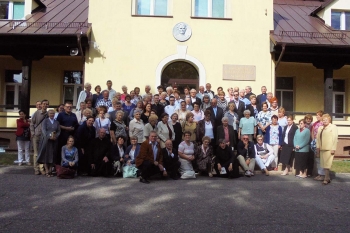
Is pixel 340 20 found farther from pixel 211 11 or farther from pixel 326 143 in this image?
pixel 326 143

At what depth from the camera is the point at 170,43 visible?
1236cm

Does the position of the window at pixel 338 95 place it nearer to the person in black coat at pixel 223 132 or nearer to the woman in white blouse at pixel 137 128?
the person in black coat at pixel 223 132

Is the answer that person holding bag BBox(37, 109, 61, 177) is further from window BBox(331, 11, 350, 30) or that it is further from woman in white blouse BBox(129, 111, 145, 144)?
window BBox(331, 11, 350, 30)

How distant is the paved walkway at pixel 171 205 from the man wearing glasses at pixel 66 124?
1.05 meters

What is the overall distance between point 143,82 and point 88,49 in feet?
7.37

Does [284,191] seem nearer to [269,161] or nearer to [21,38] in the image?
[269,161]

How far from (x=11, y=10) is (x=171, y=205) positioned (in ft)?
36.9

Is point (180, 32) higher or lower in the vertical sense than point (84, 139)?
higher

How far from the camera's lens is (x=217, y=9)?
504 inches

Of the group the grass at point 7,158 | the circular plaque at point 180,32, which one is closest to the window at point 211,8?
the circular plaque at point 180,32

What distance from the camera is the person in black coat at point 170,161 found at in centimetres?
833

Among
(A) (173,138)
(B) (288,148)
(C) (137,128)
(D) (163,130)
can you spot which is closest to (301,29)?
(B) (288,148)

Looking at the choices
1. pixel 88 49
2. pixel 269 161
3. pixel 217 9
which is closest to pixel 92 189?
pixel 269 161

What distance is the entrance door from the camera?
12.7 m
